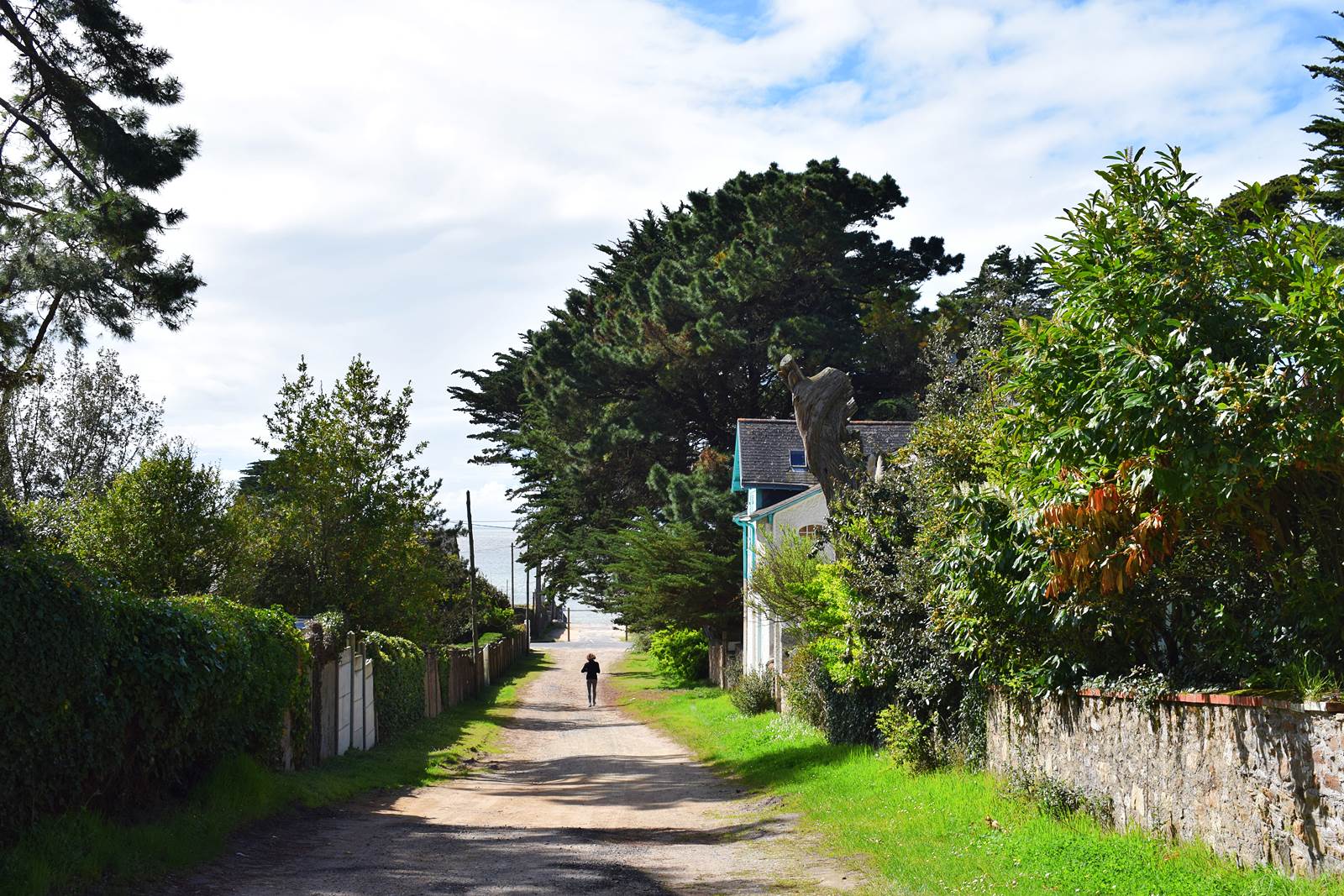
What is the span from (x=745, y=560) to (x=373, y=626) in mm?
15142

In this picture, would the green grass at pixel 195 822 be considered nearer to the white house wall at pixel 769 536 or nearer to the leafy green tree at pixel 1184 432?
the leafy green tree at pixel 1184 432

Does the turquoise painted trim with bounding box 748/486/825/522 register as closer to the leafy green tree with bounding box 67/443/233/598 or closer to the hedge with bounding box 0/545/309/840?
the leafy green tree with bounding box 67/443/233/598

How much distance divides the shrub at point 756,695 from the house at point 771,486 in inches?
139

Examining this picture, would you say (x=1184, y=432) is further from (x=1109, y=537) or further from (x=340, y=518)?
(x=340, y=518)

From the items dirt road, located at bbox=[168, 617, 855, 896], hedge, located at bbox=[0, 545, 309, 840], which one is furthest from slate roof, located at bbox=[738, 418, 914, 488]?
hedge, located at bbox=[0, 545, 309, 840]

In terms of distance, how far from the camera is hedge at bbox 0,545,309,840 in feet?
28.8

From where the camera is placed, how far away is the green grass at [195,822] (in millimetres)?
8836

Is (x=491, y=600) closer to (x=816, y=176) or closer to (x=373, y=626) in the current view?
(x=816, y=176)

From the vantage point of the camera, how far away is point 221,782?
13.1 m

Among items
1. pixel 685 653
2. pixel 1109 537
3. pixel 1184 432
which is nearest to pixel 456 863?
pixel 1109 537

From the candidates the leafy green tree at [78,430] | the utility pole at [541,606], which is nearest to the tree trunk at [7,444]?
the leafy green tree at [78,430]

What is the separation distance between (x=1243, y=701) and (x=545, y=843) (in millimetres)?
7384

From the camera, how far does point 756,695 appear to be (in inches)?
1137

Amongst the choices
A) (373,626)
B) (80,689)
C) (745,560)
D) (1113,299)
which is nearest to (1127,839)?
(1113,299)
